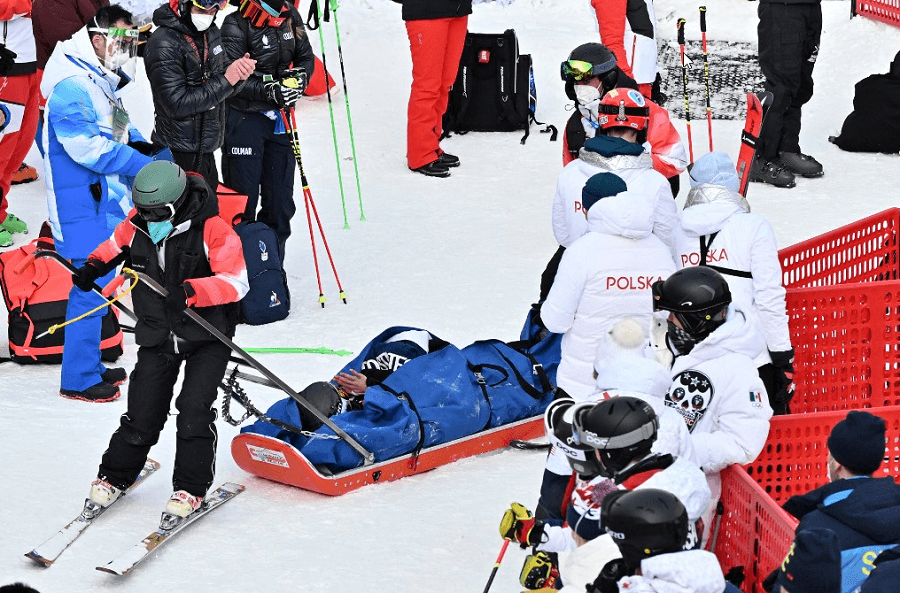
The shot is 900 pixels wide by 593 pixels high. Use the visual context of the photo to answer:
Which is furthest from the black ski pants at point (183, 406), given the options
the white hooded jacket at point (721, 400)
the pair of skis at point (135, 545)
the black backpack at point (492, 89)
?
the black backpack at point (492, 89)

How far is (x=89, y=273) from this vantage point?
204 inches

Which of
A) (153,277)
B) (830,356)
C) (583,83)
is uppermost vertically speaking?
(583,83)

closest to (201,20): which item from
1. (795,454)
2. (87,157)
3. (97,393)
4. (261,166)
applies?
(87,157)

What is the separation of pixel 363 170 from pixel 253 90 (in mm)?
2826

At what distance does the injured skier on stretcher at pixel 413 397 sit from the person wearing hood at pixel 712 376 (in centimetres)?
166

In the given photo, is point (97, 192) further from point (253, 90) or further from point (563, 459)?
point (563, 459)

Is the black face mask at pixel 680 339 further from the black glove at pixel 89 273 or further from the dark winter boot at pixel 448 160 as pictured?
the dark winter boot at pixel 448 160

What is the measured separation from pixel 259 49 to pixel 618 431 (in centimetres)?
518

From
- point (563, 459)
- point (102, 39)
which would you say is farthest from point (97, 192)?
point (563, 459)

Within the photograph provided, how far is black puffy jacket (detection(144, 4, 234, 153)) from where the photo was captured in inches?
280

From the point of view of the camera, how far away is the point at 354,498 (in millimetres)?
5555

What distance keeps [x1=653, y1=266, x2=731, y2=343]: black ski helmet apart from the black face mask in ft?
0.05

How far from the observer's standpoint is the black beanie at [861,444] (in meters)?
3.67

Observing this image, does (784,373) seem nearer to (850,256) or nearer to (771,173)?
(850,256)
